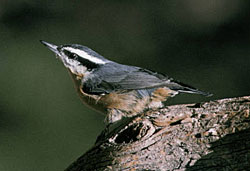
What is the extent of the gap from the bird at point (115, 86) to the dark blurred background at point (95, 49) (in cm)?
95

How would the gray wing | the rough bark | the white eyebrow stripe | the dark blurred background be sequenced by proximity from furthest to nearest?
the dark blurred background
the white eyebrow stripe
the gray wing
the rough bark

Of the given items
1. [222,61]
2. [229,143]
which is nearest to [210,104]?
[229,143]

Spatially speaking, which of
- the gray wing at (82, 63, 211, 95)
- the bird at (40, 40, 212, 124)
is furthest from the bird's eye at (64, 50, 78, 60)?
the gray wing at (82, 63, 211, 95)

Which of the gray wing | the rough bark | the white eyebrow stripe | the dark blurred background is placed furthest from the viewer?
the dark blurred background

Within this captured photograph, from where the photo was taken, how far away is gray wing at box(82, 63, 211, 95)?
3391mm

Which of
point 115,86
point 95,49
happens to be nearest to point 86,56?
point 115,86

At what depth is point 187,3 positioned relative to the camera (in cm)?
540

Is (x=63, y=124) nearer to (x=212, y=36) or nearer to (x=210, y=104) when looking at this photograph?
(x=212, y=36)

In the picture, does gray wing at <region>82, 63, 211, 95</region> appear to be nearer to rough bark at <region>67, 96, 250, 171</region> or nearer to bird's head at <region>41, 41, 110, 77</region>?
bird's head at <region>41, 41, 110, 77</region>

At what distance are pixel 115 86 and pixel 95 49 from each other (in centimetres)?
160

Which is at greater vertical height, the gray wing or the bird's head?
the bird's head

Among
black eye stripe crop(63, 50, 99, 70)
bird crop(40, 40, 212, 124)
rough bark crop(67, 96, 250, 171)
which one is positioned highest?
black eye stripe crop(63, 50, 99, 70)

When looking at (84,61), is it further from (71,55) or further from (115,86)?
(115,86)

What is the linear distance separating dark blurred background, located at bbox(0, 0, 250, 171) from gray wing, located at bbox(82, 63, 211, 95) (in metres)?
0.92
